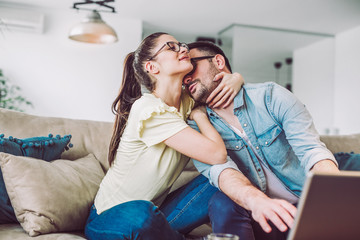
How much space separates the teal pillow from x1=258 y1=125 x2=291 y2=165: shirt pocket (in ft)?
3.00

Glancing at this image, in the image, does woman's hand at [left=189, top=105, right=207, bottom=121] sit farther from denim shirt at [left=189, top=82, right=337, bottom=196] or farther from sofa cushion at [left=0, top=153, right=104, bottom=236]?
sofa cushion at [left=0, top=153, right=104, bottom=236]

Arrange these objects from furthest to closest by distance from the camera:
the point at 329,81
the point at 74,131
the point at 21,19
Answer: the point at 329,81 < the point at 21,19 < the point at 74,131

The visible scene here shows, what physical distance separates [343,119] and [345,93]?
441 mm

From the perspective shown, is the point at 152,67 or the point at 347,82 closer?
the point at 152,67

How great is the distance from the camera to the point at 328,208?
2.24ft

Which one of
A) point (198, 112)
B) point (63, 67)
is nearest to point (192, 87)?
point (198, 112)

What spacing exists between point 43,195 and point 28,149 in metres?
0.27

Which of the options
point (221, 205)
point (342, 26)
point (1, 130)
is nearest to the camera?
point (221, 205)

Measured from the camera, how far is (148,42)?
5.35 feet

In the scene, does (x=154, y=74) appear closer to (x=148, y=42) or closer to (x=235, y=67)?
(x=148, y=42)

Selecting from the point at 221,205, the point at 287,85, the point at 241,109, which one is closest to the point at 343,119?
the point at 287,85

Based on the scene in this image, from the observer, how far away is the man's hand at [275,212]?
0.89 meters

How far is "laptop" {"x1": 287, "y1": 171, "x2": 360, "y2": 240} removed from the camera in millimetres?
650

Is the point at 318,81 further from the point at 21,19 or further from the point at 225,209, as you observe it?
the point at 225,209
